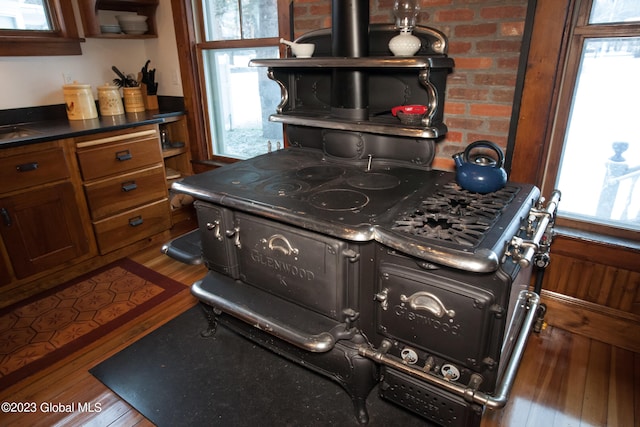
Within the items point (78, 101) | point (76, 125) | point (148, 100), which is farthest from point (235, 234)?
point (148, 100)

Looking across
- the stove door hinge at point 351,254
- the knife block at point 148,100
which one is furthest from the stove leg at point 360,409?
the knife block at point 148,100

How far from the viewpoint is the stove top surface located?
116 cm

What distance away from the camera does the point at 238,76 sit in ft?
9.09

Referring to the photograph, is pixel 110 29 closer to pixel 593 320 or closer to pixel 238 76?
pixel 238 76

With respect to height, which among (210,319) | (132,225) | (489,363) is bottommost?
(210,319)

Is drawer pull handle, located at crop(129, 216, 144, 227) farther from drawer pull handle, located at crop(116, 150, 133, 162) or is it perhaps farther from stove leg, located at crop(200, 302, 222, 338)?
stove leg, located at crop(200, 302, 222, 338)

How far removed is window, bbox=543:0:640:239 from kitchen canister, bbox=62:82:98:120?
2.64m

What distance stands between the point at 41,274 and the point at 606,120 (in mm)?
2863

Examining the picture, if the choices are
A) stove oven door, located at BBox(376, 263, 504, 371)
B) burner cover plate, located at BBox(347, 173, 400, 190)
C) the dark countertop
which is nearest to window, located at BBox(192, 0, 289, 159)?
the dark countertop

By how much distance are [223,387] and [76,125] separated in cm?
181

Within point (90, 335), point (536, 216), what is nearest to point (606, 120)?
point (536, 216)

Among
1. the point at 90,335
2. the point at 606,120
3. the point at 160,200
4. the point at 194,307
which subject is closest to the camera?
the point at 606,120

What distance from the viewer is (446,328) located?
118 centimetres

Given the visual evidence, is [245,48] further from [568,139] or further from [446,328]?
[446,328]
